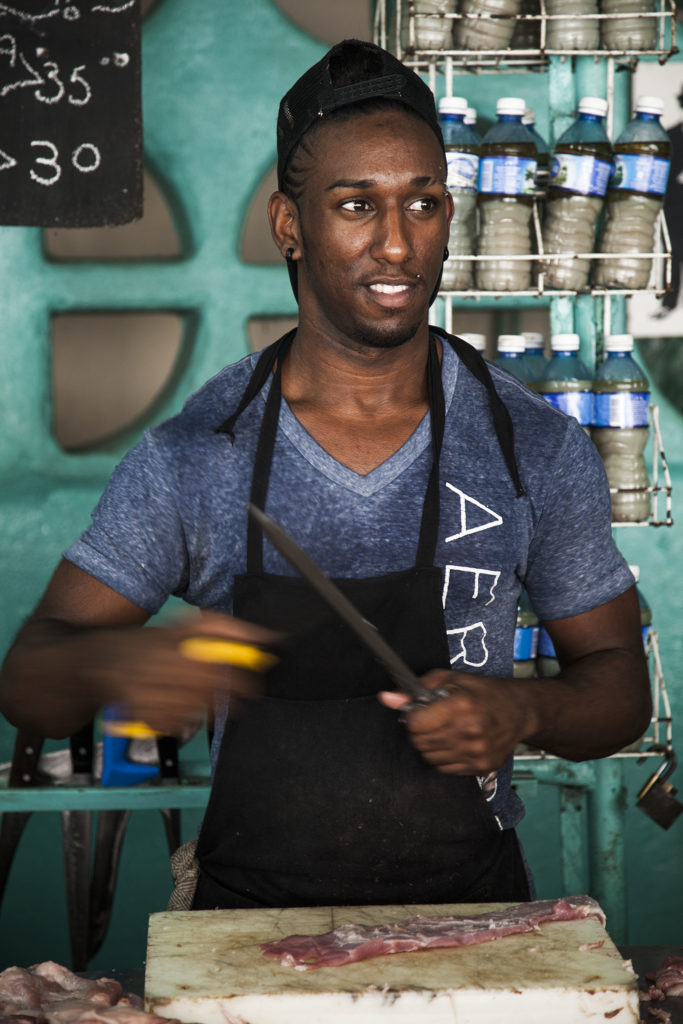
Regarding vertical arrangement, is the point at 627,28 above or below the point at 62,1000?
above

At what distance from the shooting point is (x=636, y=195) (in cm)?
275

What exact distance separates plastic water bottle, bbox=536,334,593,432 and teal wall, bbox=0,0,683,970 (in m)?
0.83

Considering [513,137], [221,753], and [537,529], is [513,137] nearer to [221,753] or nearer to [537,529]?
[537,529]

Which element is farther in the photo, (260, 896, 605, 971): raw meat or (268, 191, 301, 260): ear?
(268, 191, 301, 260): ear

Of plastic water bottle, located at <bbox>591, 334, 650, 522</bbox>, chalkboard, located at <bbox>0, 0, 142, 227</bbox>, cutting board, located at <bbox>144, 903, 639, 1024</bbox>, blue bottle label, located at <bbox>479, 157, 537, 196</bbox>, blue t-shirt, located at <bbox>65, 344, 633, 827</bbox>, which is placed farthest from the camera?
chalkboard, located at <bbox>0, 0, 142, 227</bbox>

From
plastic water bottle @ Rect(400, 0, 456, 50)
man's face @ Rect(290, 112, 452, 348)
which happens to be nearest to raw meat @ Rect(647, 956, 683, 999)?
man's face @ Rect(290, 112, 452, 348)

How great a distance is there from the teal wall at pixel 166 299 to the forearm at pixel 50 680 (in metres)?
1.97

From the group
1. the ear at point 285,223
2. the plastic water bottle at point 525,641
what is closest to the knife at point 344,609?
the ear at point 285,223

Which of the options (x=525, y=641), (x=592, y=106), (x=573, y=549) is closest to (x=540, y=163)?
(x=592, y=106)

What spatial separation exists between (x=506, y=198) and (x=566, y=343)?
368 mm

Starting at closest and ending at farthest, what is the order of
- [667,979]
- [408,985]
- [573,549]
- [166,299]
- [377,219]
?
1. [408,985]
2. [667,979]
3. [377,219]
4. [573,549]
5. [166,299]

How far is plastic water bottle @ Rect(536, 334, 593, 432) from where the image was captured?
2781mm

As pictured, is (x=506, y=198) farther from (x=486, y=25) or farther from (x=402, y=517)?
(x=402, y=517)

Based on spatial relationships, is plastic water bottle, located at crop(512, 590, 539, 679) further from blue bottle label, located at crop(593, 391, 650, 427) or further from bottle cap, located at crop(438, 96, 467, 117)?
bottle cap, located at crop(438, 96, 467, 117)
